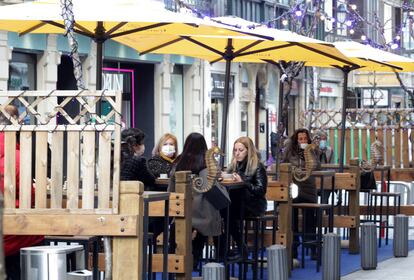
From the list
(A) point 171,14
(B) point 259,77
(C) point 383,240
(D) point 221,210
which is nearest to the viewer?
(A) point 171,14

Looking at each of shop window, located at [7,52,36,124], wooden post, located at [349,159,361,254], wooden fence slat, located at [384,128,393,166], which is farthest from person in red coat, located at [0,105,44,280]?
shop window, located at [7,52,36,124]

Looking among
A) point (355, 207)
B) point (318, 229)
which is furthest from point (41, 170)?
point (355, 207)

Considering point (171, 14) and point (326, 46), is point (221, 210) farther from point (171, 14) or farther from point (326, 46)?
point (326, 46)

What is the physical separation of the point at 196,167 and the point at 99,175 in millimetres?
4329

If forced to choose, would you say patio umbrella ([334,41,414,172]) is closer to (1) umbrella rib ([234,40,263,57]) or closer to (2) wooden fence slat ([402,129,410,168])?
(1) umbrella rib ([234,40,263,57])

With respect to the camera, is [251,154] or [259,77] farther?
[259,77]

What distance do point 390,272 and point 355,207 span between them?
2514 mm

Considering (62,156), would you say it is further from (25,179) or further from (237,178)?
(237,178)

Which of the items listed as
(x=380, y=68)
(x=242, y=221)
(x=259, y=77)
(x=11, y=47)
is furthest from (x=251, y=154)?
(x=259, y=77)

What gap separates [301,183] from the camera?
59.7ft

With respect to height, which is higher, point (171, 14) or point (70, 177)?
point (171, 14)

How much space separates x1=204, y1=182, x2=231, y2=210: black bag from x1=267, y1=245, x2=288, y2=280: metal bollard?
1.10m

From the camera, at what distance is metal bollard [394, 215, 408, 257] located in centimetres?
1844

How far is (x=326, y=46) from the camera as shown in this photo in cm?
1856
